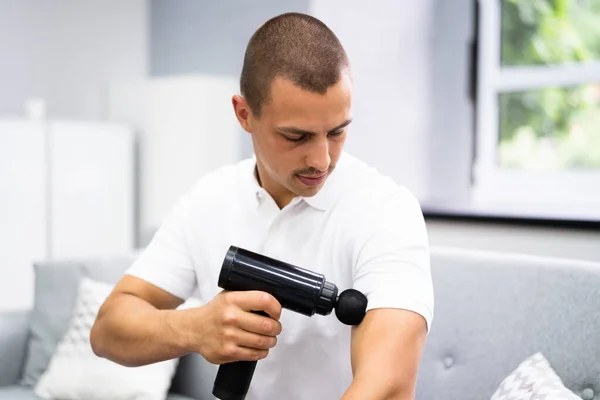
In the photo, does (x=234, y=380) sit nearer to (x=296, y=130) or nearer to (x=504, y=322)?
(x=296, y=130)

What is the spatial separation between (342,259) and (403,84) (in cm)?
175

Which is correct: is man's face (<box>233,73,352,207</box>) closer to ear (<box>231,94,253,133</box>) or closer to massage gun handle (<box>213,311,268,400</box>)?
ear (<box>231,94,253,133</box>)

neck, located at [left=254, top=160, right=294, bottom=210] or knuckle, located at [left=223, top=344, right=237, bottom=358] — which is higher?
neck, located at [left=254, top=160, right=294, bottom=210]

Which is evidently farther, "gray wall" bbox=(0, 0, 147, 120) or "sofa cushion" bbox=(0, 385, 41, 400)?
"gray wall" bbox=(0, 0, 147, 120)

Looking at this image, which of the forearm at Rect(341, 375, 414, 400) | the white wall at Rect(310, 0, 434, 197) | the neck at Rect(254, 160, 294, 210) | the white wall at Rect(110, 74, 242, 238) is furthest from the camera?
the white wall at Rect(110, 74, 242, 238)

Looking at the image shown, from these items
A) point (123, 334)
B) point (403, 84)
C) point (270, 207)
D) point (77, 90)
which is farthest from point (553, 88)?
point (77, 90)

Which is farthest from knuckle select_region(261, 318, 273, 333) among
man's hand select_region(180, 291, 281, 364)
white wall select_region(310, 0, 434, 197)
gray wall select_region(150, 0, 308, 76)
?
gray wall select_region(150, 0, 308, 76)

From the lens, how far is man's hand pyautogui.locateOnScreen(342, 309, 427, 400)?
3.22 ft

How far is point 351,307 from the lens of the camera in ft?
3.33

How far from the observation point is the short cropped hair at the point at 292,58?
107cm

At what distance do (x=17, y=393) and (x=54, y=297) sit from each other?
34 centimetres

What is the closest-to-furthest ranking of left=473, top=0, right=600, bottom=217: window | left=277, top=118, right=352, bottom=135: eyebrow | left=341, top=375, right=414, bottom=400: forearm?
left=341, top=375, right=414, bottom=400: forearm < left=277, top=118, right=352, bottom=135: eyebrow < left=473, top=0, right=600, bottom=217: window

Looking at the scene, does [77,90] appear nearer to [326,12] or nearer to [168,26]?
[168,26]

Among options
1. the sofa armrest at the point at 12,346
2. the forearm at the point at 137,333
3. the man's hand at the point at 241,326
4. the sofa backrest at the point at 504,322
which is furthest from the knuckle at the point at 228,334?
the sofa armrest at the point at 12,346
